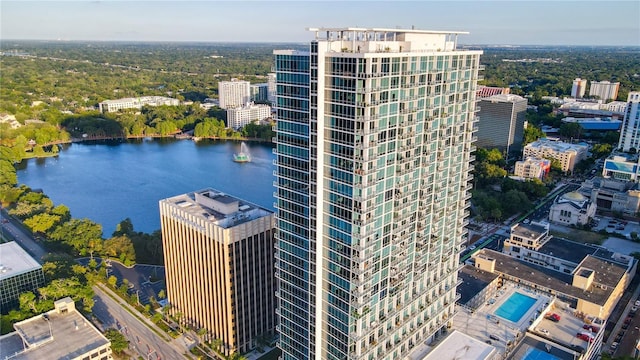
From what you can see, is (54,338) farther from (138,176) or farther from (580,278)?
(138,176)

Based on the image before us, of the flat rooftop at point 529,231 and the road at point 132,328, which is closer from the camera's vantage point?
the road at point 132,328

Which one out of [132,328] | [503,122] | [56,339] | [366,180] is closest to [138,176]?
[132,328]

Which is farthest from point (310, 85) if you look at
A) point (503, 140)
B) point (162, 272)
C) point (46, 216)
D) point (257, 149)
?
point (257, 149)

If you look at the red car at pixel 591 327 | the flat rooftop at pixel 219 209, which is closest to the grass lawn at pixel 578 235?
the red car at pixel 591 327

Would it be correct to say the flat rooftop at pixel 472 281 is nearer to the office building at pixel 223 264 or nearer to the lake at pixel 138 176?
the office building at pixel 223 264

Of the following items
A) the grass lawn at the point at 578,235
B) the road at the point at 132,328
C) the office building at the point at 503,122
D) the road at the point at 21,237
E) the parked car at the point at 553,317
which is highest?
the office building at the point at 503,122

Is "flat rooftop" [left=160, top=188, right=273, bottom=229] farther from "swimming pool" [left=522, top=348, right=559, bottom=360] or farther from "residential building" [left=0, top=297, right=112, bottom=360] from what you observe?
"swimming pool" [left=522, top=348, right=559, bottom=360]

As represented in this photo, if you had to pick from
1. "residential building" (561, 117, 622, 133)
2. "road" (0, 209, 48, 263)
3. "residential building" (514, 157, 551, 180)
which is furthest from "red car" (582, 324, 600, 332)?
"residential building" (561, 117, 622, 133)
